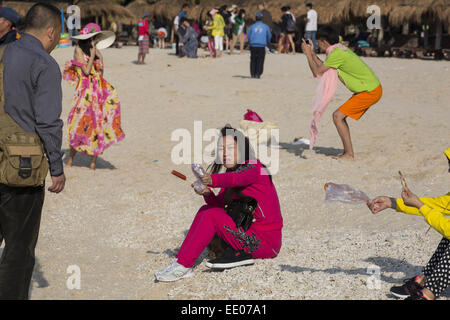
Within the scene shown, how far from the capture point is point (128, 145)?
30.3ft

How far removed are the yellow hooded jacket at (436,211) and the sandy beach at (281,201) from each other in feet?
1.55

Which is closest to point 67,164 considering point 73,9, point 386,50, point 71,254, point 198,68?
point 71,254

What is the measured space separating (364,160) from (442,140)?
1.38 metres

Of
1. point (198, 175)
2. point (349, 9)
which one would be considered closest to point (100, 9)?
point (349, 9)

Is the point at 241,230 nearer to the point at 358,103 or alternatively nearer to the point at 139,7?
the point at 358,103

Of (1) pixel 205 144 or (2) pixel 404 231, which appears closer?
(2) pixel 404 231

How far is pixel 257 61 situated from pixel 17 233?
41.0 feet

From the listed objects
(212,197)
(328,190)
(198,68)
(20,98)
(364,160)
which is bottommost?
(198,68)

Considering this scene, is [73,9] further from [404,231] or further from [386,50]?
[404,231]

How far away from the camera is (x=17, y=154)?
3160 mm

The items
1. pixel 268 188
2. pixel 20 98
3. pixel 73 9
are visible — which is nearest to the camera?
pixel 20 98

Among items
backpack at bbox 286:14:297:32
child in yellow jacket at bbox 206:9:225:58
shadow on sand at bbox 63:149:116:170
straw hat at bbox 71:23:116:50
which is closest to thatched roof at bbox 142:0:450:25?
backpack at bbox 286:14:297:32

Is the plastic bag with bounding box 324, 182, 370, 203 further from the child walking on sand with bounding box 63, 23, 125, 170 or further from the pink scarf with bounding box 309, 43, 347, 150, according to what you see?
the pink scarf with bounding box 309, 43, 347, 150

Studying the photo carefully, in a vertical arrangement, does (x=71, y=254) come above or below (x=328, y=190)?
below
